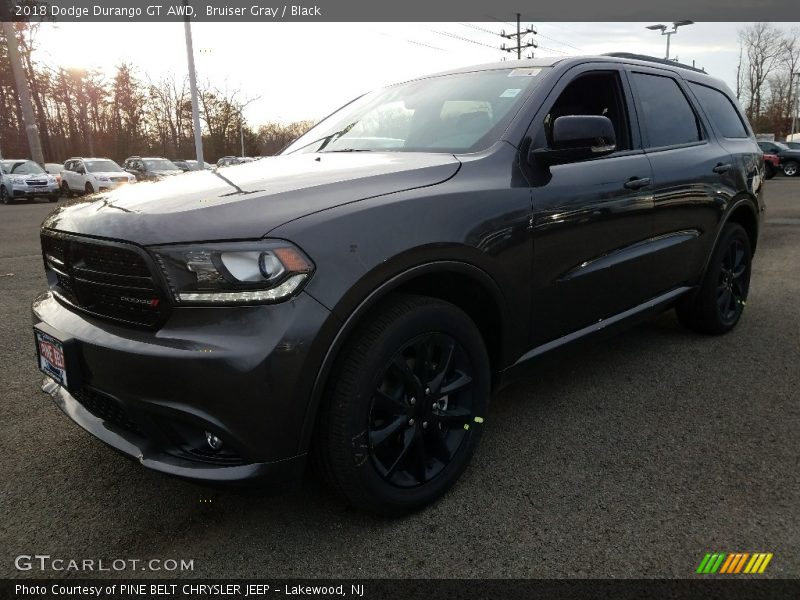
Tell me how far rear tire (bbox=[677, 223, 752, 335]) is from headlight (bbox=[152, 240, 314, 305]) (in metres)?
3.15

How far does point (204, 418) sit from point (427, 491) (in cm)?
89

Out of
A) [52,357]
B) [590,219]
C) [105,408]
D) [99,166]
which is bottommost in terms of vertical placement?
[99,166]

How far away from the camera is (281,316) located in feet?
5.70

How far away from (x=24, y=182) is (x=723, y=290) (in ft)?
78.3

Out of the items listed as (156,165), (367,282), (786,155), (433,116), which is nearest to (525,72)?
(433,116)

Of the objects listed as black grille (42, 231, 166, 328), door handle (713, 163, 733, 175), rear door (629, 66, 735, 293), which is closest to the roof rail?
rear door (629, 66, 735, 293)

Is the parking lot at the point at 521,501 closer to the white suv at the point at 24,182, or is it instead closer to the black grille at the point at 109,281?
the black grille at the point at 109,281

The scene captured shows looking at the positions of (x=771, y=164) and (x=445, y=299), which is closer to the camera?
(x=445, y=299)

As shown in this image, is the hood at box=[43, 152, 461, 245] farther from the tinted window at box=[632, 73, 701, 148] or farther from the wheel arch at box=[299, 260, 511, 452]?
the tinted window at box=[632, 73, 701, 148]

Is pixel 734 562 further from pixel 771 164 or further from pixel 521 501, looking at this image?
pixel 771 164

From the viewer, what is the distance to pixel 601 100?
10.8ft

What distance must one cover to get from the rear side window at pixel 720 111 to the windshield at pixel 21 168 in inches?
948

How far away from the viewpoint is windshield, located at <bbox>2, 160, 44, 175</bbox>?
22.2 meters

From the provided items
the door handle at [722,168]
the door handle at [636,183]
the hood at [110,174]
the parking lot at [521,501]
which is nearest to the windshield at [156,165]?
the hood at [110,174]
